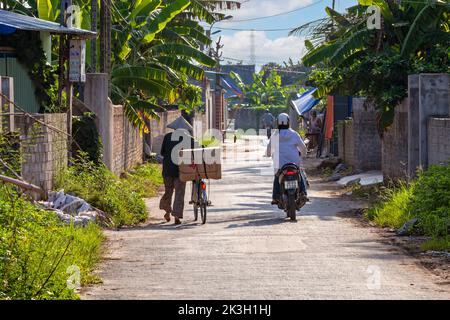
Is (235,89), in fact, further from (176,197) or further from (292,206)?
(292,206)

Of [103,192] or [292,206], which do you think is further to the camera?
[103,192]

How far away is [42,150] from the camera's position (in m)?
15.3

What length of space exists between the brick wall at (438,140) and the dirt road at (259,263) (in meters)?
2.20

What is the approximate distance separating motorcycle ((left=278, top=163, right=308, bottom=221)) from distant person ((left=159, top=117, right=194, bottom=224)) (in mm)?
1802

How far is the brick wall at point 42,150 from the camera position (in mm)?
14367

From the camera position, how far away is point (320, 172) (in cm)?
3150

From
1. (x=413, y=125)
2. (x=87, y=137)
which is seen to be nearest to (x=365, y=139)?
(x=413, y=125)

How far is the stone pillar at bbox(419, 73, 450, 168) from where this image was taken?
17859 millimetres

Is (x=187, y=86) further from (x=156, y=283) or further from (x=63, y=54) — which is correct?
(x=156, y=283)

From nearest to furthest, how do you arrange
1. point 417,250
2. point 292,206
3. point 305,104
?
point 417,250, point 292,206, point 305,104

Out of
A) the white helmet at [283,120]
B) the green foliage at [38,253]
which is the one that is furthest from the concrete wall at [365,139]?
the green foliage at [38,253]

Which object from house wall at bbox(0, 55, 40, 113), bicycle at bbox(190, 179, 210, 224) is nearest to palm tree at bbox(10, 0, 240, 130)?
house wall at bbox(0, 55, 40, 113)

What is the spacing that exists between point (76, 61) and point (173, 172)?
3.48 metres

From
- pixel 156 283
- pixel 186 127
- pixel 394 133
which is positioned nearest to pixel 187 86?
pixel 394 133
